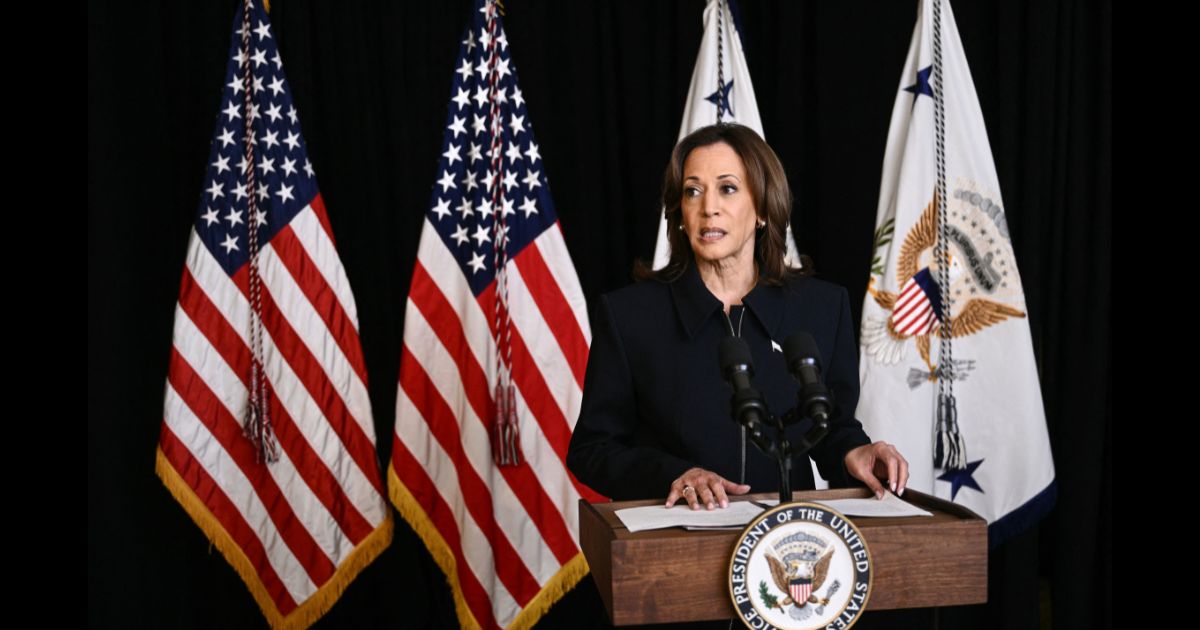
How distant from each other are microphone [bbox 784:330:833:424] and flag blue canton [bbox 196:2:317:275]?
2.43 metres

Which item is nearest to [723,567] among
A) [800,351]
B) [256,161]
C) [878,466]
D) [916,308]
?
[800,351]

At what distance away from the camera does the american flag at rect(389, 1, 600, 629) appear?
3.35m

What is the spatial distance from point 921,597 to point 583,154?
2647mm

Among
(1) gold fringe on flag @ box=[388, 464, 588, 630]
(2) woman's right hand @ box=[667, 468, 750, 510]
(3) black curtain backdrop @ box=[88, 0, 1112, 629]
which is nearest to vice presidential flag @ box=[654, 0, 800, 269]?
(3) black curtain backdrop @ box=[88, 0, 1112, 629]

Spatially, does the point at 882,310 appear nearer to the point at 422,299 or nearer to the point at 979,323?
the point at 979,323

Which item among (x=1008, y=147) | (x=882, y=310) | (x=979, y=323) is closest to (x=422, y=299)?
(x=882, y=310)

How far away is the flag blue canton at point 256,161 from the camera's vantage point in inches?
131

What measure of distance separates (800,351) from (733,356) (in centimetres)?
10

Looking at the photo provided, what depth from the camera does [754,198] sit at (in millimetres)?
1981

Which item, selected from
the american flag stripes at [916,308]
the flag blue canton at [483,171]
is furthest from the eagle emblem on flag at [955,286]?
the flag blue canton at [483,171]

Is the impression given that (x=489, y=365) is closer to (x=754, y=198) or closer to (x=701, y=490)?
(x=754, y=198)

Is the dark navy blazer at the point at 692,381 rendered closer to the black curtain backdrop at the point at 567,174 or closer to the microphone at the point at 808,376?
the microphone at the point at 808,376

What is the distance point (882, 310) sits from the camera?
323 centimetres

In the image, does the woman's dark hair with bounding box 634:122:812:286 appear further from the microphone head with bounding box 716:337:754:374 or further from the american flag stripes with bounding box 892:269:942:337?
the american flag stripes with bounding box 892:269:942:337
